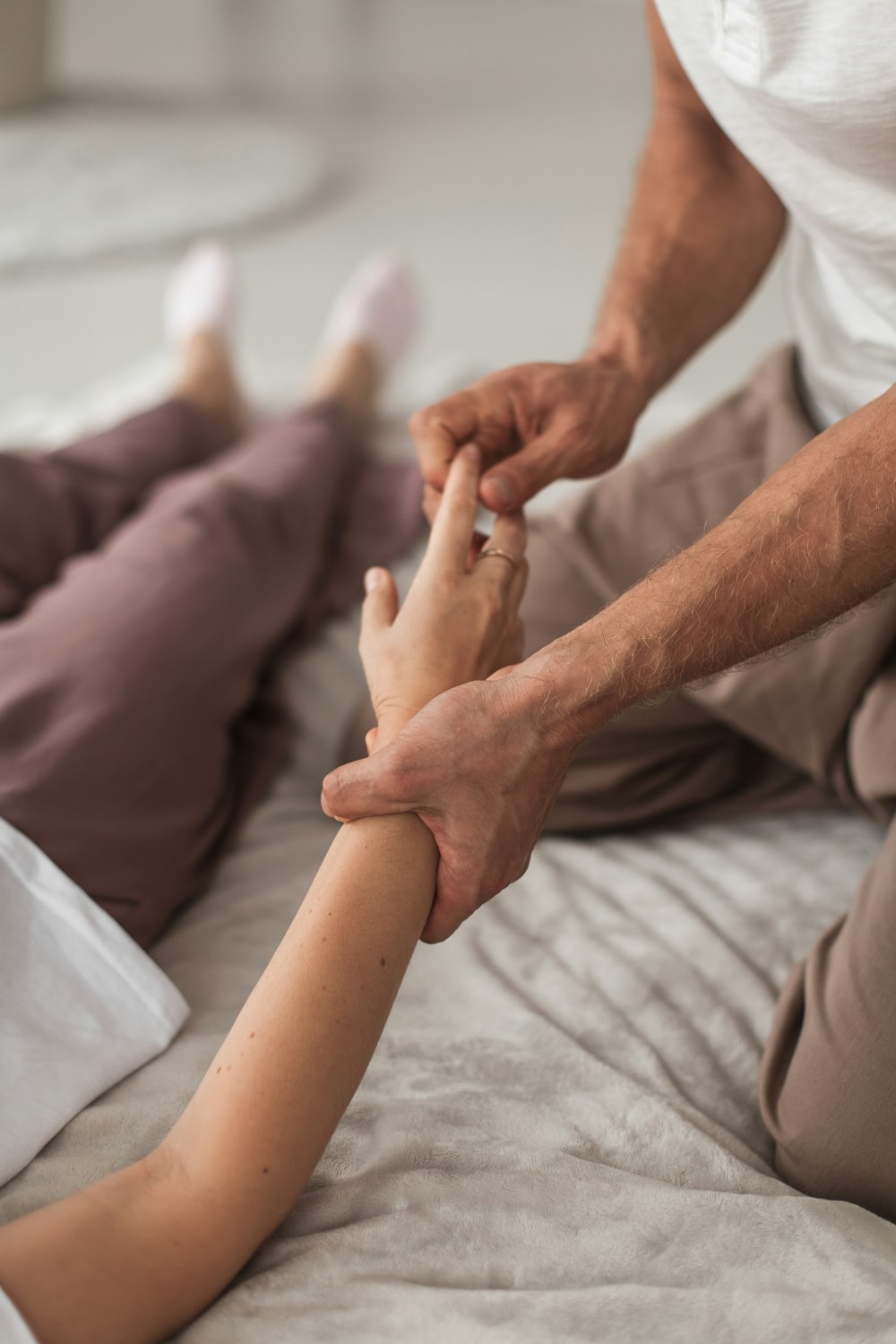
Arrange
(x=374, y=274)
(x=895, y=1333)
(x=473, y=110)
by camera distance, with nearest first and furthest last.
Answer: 1. (x=895, y=1333)
2. (x=374, y=274)
3. (x=473, y=110)

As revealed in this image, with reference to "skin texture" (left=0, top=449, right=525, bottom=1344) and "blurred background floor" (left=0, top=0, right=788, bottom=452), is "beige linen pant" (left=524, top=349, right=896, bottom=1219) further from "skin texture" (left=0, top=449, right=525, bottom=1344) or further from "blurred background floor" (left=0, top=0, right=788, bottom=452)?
"blurred background floor" (left=0, top=0, right=788, bottom=452)

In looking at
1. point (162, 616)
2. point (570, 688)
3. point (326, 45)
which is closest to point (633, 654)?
point (570, 688)

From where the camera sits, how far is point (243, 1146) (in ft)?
2.36

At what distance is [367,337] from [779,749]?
121 centimetres

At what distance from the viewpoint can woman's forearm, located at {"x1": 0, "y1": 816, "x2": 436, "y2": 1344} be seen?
26.7 inches

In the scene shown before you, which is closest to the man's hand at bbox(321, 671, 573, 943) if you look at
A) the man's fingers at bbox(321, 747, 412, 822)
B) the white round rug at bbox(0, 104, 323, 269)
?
the man's fingers at bbox(321, 747, 412, 822)

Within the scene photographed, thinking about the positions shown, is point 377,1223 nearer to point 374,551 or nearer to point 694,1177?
point 694,1177

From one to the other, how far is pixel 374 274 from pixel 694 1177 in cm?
176

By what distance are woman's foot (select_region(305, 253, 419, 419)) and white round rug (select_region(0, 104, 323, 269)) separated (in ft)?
3.90

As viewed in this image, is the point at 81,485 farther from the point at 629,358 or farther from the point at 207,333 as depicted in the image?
the point at 629,358

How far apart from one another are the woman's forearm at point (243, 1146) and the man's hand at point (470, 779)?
0.09 feet

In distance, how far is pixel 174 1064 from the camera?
89 centimetres

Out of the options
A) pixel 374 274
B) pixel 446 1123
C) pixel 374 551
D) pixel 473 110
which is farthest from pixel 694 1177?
pixel 473 110

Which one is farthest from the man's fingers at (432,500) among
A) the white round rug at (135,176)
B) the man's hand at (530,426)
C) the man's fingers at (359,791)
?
the white round rug at (135,176)
